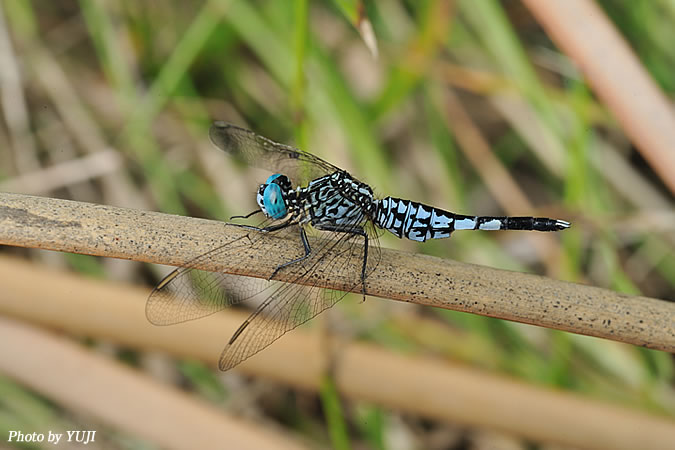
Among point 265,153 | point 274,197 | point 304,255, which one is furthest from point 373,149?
point 304,255

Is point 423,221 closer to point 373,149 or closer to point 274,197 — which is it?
point 274,197

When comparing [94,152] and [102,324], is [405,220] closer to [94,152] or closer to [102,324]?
[102,324]

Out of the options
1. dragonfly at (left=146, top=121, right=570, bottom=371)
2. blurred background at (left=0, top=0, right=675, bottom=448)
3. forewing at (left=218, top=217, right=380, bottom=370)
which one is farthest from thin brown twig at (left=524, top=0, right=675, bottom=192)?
forewing at (left=218, top=217, right=380, bottom=370)

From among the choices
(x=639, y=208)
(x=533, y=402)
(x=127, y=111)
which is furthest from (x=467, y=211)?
(x=127, y=111)

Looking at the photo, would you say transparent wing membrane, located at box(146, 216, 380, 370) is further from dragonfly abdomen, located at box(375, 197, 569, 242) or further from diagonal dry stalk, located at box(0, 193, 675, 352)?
dragonfly abdomen, located at box(375, 197, 569, 242)

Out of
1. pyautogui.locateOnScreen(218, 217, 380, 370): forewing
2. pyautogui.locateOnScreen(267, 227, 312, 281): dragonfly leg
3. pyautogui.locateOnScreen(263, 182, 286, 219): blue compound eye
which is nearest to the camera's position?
pyautogui.locateOnScreen(267, 227, 312, 281): dragonfly leg

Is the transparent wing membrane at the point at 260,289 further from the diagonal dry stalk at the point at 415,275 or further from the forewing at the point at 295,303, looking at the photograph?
the diagonal dry stalk at the point at 415,275
